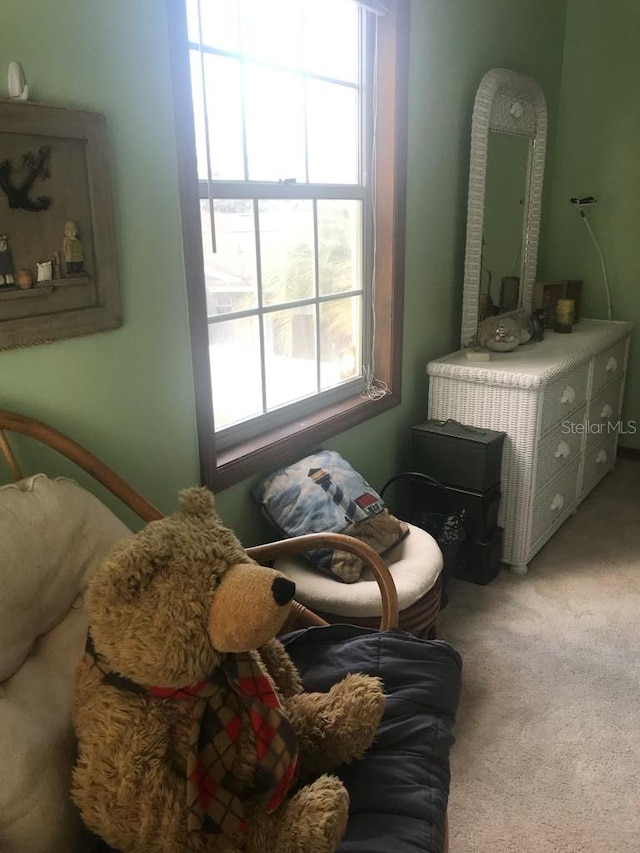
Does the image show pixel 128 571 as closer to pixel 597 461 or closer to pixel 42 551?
pixel 42 551

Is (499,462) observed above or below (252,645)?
below

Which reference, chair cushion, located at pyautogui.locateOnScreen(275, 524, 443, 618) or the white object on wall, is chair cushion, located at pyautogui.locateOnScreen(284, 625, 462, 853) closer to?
chair cushion, located at pyautogui.locateOnScreen(275, 524, 443, 618)

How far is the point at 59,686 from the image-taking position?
1.16 m

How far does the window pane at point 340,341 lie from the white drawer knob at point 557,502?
0.98 m

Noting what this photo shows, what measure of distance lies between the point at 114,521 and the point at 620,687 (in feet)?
5.24

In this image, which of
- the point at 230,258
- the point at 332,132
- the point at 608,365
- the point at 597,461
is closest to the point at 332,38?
the point at 332,132

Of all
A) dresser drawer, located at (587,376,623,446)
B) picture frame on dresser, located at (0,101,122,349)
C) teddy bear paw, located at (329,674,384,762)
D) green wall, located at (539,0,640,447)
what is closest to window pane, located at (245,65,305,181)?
picture frame on dresser, located at (0,101,122,349)

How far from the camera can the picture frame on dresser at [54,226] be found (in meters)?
1.25

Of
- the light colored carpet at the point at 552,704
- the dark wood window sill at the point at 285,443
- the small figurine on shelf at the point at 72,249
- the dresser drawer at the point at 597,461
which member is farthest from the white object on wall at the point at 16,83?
the dresser drawer at the point at 597,461

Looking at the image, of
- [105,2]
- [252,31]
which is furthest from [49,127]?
[252,31]

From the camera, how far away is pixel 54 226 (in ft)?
4.38

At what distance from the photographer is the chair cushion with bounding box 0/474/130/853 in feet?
3.24

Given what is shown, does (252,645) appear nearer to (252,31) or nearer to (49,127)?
(49,127)

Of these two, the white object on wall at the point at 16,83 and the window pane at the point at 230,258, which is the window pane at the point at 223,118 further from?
the white object on wall at the point at 16,83
